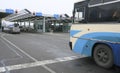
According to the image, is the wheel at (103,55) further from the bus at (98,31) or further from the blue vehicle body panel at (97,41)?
the blue vehicle body panel at (97,41)

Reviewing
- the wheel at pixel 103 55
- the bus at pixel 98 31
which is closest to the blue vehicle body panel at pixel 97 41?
the bus at pixel 98 31

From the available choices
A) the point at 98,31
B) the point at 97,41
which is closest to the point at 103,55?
the point at 97,41

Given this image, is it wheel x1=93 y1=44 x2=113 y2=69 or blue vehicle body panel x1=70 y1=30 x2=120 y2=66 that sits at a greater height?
blue vehicle body panel x1=70 y1=30 x2=120 y2=66

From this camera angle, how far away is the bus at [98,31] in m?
6.63

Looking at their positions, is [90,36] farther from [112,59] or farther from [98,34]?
[112,59]

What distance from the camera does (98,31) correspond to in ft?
23.8

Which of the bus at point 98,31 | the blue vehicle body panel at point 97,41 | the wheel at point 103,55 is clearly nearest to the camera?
the blue vehicle body panel at point 97,41

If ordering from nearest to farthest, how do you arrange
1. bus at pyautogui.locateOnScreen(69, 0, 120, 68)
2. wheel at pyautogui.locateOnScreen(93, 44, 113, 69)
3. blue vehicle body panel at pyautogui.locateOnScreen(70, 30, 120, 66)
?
1. blue vehicle body panel at pyautogui.locateOnScreen(70, 30, 120, 66)
2. bus at pyautogui.locateOnScreen(69, 0, 120, 68)
3. wheel at pyautogui.locateOnScreen(93, 44, 113, 69)

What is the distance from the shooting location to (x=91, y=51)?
777cm

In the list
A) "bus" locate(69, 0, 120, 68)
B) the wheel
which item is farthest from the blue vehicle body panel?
the wheel

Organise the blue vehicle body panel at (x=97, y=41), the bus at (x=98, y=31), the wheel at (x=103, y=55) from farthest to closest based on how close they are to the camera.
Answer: the wheel at (x=103, y=55) → the bus at (x=98, y=31) → the blue vehicle body panel at (x=97, y=41)

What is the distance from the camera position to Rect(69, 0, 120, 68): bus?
6629 millimetres

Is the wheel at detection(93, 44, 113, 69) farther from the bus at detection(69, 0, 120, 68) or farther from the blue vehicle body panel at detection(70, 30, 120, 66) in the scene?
the blue vehicle body panel at detection(70, 30, 120, 66)

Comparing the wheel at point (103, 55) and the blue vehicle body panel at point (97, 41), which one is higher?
the blue vehicle body panel at point (97, 41)
